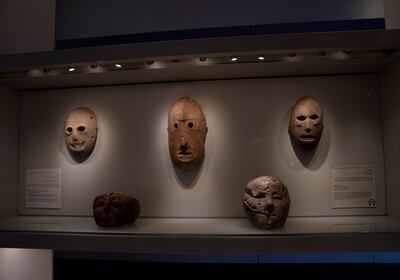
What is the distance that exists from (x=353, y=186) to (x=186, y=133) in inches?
39.9

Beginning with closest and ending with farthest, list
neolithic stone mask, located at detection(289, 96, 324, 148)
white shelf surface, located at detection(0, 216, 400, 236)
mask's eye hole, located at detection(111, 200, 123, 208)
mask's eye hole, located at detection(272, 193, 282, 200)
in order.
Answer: white shelf surface, located at detection(0, 216, 400, 236)
mask's eye hole, located at detection(272, 193, 282, 200)
mask's eye hole, located at detection(111, 200, 123, 208)
neolithic stone mask, located at detection(289, 96, 324, 148)

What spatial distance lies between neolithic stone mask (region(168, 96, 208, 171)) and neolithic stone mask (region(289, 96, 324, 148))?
1.74 ft

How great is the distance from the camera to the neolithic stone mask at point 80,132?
2111 mm

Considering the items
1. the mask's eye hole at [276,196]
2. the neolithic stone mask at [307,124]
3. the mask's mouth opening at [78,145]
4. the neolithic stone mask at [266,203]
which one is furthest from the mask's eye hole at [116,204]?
the neolithic stone mask at [307,124]

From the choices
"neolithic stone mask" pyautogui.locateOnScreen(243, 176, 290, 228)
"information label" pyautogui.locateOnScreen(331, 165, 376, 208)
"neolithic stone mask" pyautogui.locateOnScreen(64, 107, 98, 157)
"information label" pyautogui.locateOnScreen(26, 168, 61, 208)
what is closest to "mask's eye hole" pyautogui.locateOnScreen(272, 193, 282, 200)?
"neolithic stone mask" pyautogui.locateOnScreen(243, 176, 290, 228)

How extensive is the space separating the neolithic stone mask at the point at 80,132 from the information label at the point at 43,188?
0.23m

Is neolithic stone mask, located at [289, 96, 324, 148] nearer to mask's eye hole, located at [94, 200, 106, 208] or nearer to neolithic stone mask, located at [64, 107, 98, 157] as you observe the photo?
mask's eye hole, located at [94, 200, 106, 208]

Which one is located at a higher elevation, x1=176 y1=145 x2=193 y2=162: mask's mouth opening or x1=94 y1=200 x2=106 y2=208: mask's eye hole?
x1=176 y1=145 x2=193 y2=162: mask's mouth opening

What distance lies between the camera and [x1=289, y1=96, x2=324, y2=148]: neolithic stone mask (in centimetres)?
192

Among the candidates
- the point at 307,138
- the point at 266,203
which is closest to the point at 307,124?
the point at 307,138

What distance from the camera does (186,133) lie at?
6.42 ft

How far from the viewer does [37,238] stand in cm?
159

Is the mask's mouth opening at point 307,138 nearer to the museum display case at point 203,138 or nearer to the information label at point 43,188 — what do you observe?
the museum display case at point 203,138

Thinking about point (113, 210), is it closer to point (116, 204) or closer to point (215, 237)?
point (116, 204)
